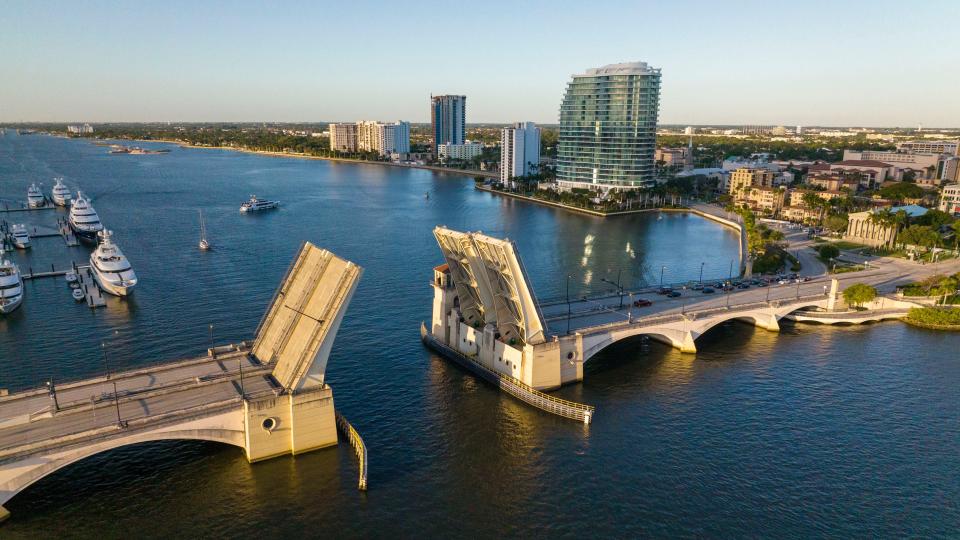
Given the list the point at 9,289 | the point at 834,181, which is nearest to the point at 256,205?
the point at 9,289

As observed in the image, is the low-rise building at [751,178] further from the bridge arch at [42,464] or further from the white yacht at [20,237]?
the bridge arch at [42,464]

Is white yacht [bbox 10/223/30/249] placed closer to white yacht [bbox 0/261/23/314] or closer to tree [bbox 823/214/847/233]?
white yacht [bbox 0/261/23/314]

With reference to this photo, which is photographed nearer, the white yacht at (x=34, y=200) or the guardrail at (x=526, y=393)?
the guardrail at (x=526, y=393)

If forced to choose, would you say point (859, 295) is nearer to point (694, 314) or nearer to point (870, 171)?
point (694, 314)

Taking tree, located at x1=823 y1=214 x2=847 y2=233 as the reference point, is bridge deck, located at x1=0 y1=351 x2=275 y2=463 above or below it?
below

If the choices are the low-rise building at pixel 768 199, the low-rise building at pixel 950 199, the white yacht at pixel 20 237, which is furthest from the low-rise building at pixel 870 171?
the white yacht at pixel 20 237

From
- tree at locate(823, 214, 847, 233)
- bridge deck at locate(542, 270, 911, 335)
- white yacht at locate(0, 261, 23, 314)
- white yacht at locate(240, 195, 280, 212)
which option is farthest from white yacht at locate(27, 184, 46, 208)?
tree at locate(823, 214, 847, 233)

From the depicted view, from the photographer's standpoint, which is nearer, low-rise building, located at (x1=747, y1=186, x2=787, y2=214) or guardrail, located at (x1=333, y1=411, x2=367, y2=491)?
guardrail, located at (x1=333, y1=411, x2=367, y2=491)
